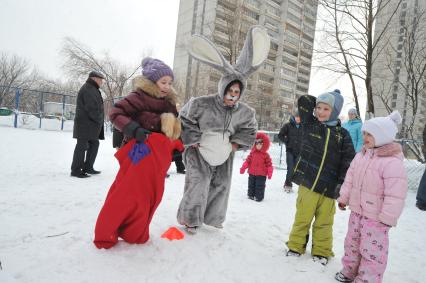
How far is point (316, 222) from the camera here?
121 inches

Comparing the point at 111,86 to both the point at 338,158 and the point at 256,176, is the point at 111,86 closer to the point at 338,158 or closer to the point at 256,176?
the point at 256,176

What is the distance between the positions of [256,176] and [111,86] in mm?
25813

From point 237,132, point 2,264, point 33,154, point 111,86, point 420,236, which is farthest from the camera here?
point 111,86

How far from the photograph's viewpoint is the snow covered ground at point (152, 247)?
2.30 meters

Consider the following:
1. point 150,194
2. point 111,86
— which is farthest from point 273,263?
point 111,86

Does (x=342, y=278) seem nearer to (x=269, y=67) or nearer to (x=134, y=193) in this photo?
(x=134, y=193)

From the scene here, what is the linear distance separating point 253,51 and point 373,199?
6.41 ft

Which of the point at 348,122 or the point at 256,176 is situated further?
the point at 348,122

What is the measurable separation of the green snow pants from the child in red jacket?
2564mm

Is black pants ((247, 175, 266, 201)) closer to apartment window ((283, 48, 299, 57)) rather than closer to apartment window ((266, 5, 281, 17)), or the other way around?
apartment window ((266, 5, 281, 17))

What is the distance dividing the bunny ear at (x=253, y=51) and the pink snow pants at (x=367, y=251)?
187cm

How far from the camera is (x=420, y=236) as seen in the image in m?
4.59

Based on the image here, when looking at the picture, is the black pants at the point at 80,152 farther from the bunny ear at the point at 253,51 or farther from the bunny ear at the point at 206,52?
the bunny ear at the point at 253,51

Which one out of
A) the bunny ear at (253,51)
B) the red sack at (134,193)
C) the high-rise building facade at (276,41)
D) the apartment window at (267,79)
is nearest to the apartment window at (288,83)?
the high-rise building facade at (276,41)
